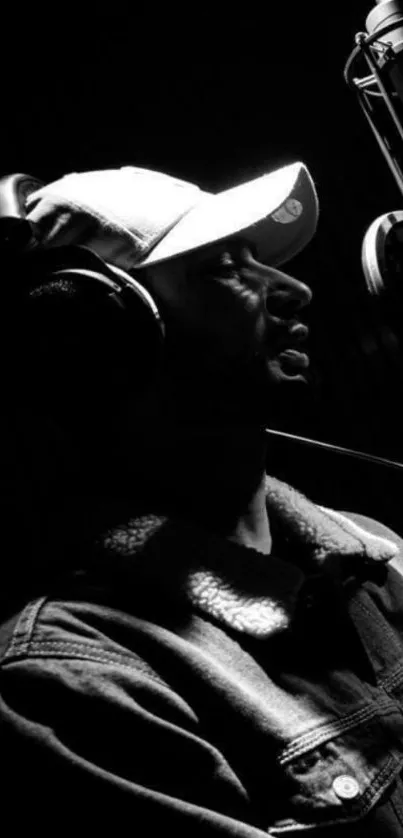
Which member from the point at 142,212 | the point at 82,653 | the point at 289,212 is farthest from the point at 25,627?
the point at 289,212

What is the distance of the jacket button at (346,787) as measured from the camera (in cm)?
108

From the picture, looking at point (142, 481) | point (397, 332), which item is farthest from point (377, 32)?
point (142, 481)

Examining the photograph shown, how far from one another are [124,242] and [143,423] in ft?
1.06

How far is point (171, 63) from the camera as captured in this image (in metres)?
2.17

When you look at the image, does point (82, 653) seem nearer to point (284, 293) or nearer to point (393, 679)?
point (393, 679)

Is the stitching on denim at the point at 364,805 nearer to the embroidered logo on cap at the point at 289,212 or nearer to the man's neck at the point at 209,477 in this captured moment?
the man's neck at the point at 209,477

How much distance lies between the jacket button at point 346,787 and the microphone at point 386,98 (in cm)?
73

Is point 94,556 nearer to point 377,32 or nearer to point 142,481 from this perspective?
point 142,481

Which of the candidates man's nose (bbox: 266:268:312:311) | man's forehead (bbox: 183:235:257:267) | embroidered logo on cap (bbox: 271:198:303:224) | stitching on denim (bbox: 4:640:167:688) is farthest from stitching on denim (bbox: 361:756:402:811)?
embroidered logo on cap (bbox: 271:198:303:224)

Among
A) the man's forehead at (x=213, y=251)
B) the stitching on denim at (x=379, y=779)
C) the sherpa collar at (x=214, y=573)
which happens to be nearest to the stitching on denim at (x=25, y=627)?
the sherpa collar at (x=214, y=573)

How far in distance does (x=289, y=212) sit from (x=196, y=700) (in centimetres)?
108

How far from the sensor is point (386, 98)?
3.98 feet

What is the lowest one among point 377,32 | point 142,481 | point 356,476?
point 356,476

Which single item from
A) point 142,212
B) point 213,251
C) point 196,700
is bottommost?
point 196,700
